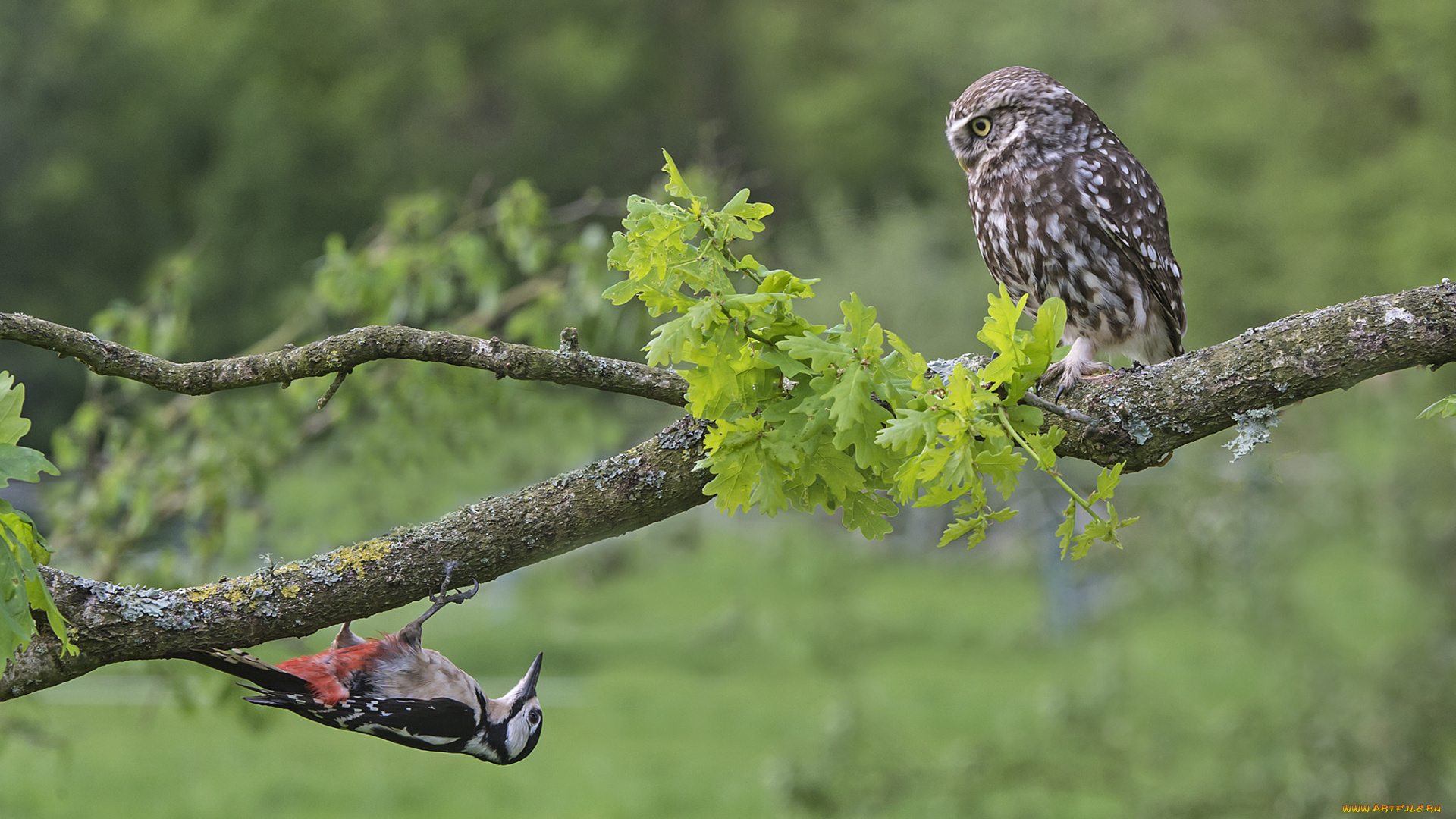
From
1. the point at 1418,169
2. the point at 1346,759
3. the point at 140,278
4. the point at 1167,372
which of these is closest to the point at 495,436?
the point at 1167,372

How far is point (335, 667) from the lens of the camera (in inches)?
93.5

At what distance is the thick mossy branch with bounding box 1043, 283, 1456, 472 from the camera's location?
79.5 inches

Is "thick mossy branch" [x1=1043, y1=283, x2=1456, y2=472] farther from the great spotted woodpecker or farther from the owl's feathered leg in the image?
the great spotted woodpecker

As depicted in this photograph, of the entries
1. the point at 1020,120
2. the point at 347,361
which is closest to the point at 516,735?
the point at 347,361

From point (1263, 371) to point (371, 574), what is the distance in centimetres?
144

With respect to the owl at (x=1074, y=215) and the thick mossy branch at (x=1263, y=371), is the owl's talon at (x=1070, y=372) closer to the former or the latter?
the thick mossy branch at (x=1263, y=371)

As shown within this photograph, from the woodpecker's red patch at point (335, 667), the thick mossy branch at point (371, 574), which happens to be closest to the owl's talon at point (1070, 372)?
the thick mossy branch at point (371, 574)

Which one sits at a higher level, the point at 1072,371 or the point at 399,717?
the point at 1072,371

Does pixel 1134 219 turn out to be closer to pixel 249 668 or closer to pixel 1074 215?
pixel 1074 215

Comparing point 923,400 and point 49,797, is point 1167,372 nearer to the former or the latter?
point 923,400

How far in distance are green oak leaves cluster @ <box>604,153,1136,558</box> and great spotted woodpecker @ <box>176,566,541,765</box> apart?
0.64 meters

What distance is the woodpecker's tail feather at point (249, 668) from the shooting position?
203cm

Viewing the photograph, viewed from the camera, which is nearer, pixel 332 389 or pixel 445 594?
pixel 332 389

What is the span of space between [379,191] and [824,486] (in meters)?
23.5
